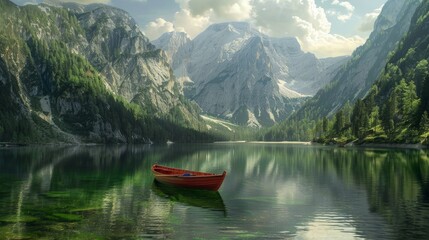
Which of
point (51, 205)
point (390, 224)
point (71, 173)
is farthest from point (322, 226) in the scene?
point (71, 173)

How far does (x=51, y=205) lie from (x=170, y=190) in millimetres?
19865

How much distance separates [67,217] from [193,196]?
20.6 metres

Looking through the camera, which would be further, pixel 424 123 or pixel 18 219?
pixel 424 123

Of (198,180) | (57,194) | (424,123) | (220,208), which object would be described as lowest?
(220,208)

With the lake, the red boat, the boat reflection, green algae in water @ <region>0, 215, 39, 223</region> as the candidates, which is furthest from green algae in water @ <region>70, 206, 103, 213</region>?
the red boat

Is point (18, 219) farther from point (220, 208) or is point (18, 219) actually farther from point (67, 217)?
point (220, 208)

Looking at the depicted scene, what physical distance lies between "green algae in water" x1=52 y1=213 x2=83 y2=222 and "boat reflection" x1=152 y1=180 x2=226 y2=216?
14.3 meters

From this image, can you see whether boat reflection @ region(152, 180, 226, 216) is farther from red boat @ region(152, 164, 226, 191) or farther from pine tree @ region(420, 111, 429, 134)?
pine tree @ region(420, 111, 429, 134)

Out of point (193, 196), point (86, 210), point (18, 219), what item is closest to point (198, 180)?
point (193, 196)

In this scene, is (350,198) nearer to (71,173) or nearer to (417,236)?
(417,236)

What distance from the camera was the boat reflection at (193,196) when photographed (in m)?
49.2

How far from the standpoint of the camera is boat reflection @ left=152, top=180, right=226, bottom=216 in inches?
1938

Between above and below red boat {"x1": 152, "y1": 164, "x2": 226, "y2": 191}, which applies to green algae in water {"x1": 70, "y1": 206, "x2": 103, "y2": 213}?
below

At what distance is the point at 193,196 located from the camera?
5666 cm
